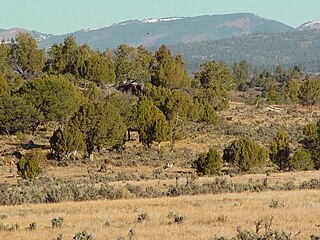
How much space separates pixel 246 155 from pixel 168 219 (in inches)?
1071

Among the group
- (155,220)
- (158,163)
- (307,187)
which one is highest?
(155,220)

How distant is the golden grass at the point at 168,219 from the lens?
13789 millimetres

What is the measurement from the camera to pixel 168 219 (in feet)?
52.5

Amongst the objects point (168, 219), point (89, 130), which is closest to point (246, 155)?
point (89, 130)

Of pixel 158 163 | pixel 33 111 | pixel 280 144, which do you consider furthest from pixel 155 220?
pixel 33 111

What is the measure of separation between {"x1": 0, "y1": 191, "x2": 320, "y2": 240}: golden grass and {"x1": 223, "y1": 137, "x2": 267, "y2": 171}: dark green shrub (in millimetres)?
20034

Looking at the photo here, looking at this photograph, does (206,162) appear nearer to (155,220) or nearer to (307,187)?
(307,187)

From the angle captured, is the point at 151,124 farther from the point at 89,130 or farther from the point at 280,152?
the point at 280,152

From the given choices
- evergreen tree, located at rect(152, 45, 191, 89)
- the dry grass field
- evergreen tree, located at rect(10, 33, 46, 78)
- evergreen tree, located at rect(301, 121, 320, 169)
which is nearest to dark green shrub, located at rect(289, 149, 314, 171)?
evergreen tree, located at rect(301, 121, 320, 169)

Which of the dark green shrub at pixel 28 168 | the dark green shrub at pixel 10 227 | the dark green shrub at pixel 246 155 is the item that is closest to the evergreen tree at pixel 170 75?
the dark green shrub at pixel 246 155

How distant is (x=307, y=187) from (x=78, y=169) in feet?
82.2

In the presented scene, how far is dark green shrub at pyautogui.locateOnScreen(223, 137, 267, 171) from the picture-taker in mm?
42581

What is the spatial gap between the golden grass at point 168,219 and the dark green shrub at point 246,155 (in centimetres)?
2003

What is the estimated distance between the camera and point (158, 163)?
52.8 meters
